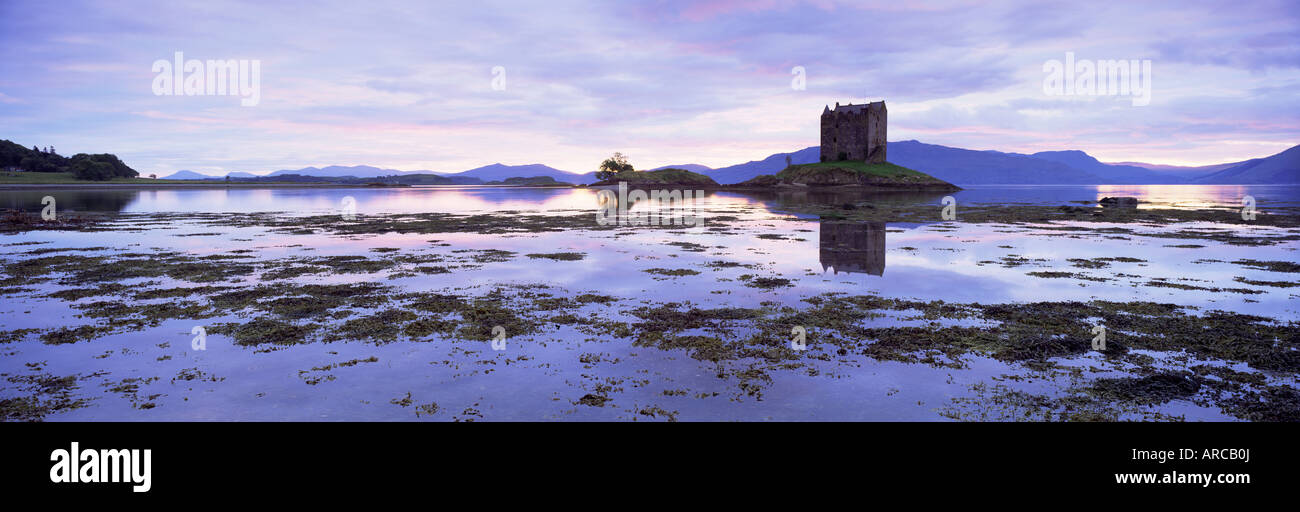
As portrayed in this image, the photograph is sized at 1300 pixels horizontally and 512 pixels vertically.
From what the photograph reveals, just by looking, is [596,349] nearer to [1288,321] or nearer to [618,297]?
[618,297]

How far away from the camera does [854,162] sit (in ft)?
Result: 580

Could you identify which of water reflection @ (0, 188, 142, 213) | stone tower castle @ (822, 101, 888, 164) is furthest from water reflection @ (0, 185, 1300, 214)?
stone tower castle @ (822, 101, 888, 164)

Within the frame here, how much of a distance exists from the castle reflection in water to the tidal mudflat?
300mm

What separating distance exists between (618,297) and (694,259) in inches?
340

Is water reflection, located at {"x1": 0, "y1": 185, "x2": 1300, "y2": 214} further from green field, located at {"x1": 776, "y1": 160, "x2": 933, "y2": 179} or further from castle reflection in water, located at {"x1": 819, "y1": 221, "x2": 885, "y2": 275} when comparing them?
green field, located at {"x1": 776, "y1": 160, "x2": 933, "y2": 179}

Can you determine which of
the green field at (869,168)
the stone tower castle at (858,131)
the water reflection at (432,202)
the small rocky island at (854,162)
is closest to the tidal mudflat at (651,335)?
the water reflection at (432,202)

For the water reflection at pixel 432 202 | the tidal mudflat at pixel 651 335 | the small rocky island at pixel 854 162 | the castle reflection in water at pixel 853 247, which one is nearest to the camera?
the tidal mudflat at pixel 651 335

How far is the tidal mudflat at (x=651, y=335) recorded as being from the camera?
30.5ft

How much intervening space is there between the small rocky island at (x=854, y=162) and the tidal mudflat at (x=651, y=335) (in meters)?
142

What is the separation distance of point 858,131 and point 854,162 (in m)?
10.3

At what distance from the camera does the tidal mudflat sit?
9305 mm

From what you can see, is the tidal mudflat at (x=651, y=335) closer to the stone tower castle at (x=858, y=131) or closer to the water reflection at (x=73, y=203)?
the water reflection at (x=73, y=203)

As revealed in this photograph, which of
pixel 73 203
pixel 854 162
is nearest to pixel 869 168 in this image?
pixel 854 162
